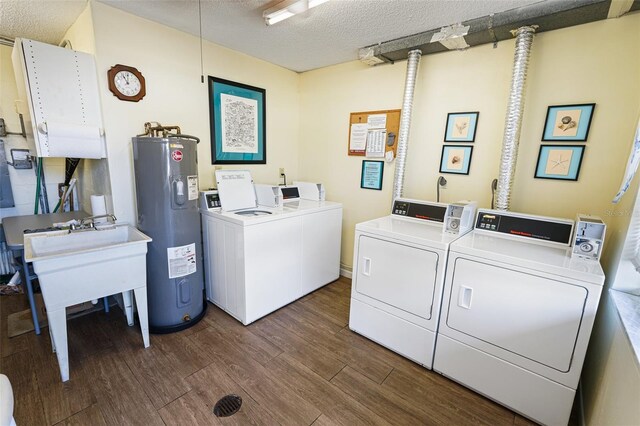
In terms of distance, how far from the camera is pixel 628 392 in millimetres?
1050

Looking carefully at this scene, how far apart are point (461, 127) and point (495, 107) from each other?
283mm

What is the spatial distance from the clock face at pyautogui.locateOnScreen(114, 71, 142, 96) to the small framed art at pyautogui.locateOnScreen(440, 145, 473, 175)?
2.73 metres

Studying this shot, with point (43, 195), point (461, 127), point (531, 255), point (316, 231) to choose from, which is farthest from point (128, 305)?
point (461, 127)

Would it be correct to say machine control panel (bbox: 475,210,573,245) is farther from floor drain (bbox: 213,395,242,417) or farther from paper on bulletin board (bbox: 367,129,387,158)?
floor drain (bbox: 213,395,242,417)

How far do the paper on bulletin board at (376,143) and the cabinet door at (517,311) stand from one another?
1574 mm

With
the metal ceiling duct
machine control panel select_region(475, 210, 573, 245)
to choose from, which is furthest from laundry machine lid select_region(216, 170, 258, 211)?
machine control panel select_region(475, 210, 573, 245)

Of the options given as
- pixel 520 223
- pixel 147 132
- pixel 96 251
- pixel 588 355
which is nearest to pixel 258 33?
pixel 147 132

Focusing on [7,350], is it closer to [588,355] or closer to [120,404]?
[120,404]

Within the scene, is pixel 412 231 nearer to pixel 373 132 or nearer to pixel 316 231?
pixel 316 231

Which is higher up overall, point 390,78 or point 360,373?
point 390,78

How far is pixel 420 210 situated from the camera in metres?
2.42

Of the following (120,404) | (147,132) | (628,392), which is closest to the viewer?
(628,392)

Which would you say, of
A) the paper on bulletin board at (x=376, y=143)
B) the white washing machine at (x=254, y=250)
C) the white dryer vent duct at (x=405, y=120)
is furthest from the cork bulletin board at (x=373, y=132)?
the white washing machine at (x=254, y=250)

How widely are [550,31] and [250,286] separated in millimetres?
3038
